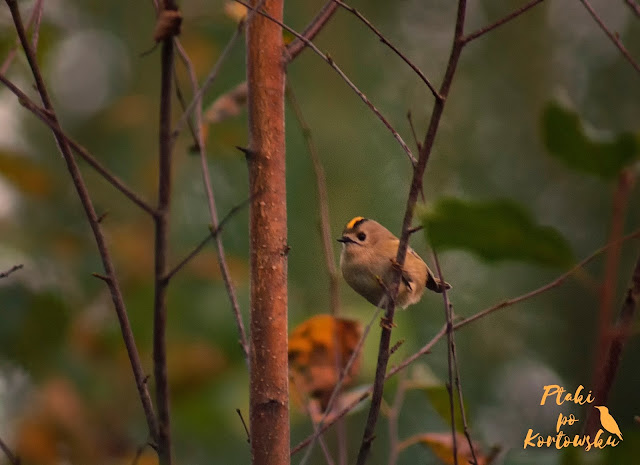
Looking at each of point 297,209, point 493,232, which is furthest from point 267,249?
point 297,209

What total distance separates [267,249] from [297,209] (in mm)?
2526

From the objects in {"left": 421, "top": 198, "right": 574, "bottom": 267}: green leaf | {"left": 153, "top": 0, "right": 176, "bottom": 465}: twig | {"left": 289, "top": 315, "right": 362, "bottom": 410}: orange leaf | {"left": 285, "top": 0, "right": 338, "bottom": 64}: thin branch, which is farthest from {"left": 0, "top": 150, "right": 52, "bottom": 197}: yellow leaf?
{"left": 421, "top": 198, "right": 574, "bottom": 267}: green leaf

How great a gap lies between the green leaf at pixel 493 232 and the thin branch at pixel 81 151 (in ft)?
0.99

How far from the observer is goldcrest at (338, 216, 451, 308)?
71.2 inches

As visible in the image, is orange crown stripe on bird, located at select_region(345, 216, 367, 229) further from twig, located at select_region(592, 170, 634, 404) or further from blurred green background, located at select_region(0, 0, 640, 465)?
twig, located at select_region(592, 170, 634, 404)

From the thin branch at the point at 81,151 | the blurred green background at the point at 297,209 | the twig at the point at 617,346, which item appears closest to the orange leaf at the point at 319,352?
the blurred green background at the point at 297,209

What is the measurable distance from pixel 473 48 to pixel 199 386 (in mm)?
2912

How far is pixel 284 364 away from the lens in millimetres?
1008

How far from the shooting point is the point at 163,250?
→ 77cm

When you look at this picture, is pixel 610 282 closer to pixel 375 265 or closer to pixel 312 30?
pixel 312 30

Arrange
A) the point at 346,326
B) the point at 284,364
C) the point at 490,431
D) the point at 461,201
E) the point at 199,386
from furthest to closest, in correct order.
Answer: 1. the point at 490,431
2. the point at 199,386
3. the point at 346,326
4. the point at 284,364
5. the point at 461,201

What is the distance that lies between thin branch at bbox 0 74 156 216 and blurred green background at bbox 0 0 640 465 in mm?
659

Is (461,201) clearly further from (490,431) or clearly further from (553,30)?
(553,30)

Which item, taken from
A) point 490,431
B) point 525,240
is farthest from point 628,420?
point 525,240
